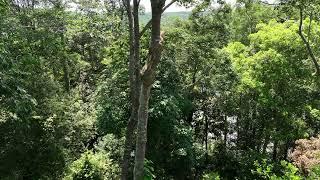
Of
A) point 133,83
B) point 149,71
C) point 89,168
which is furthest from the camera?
point 89,168

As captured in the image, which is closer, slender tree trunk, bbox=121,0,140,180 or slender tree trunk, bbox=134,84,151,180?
slender tree trunk, bbox=134,84,151,180

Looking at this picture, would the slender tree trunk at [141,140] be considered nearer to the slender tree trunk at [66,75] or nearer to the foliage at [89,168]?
the foliage at [89,168]

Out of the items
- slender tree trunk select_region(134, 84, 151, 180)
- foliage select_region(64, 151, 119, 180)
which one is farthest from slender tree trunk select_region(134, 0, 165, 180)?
foliage select_region(64, 151, 119, 180)

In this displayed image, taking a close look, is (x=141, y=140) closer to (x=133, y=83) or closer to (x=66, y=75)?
(x=133, y=83)

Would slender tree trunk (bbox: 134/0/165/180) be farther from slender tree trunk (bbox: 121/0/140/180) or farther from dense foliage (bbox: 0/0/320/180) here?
dense foliage (bbox: 0/0/320/180)

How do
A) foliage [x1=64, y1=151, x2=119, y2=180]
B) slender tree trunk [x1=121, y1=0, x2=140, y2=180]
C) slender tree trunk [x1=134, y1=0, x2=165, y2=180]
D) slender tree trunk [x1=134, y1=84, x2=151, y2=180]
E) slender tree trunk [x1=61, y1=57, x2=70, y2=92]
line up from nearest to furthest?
slender tree trunk [x1=134, y1=0, x2=165, y2=180] < slender tree trunk [x1=134, y1=84, x2=151, y2=180] < slender tree trunk [x1=121, y1=0, x2=140, y2=180] < foliage [x1=64, y1=151, x2=119, y2=180] < slender tree trunk [x1=61, y1=57, x2=70, y2=92]

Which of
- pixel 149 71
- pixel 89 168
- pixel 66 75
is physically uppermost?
pixel 149 71

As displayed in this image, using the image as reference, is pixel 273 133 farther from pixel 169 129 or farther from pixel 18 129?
pixel 18 129

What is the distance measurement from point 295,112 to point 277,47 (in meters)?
3.08

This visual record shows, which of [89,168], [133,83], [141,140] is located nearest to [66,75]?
[89,168]

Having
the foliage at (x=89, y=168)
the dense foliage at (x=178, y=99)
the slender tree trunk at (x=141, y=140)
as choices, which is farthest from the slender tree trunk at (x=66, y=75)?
the slender tree trunk at (x=141, y=140)

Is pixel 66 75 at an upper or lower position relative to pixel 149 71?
lower

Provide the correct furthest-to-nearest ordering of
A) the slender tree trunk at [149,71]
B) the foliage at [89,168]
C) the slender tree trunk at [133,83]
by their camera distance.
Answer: the foliage at [89,168], the slender tree trunk at [133,83], the slender tree trunk at [149,71]

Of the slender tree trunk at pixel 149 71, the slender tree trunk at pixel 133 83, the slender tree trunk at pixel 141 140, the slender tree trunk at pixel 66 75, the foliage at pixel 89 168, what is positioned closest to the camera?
the slender tree trunk at pixel 149 71
